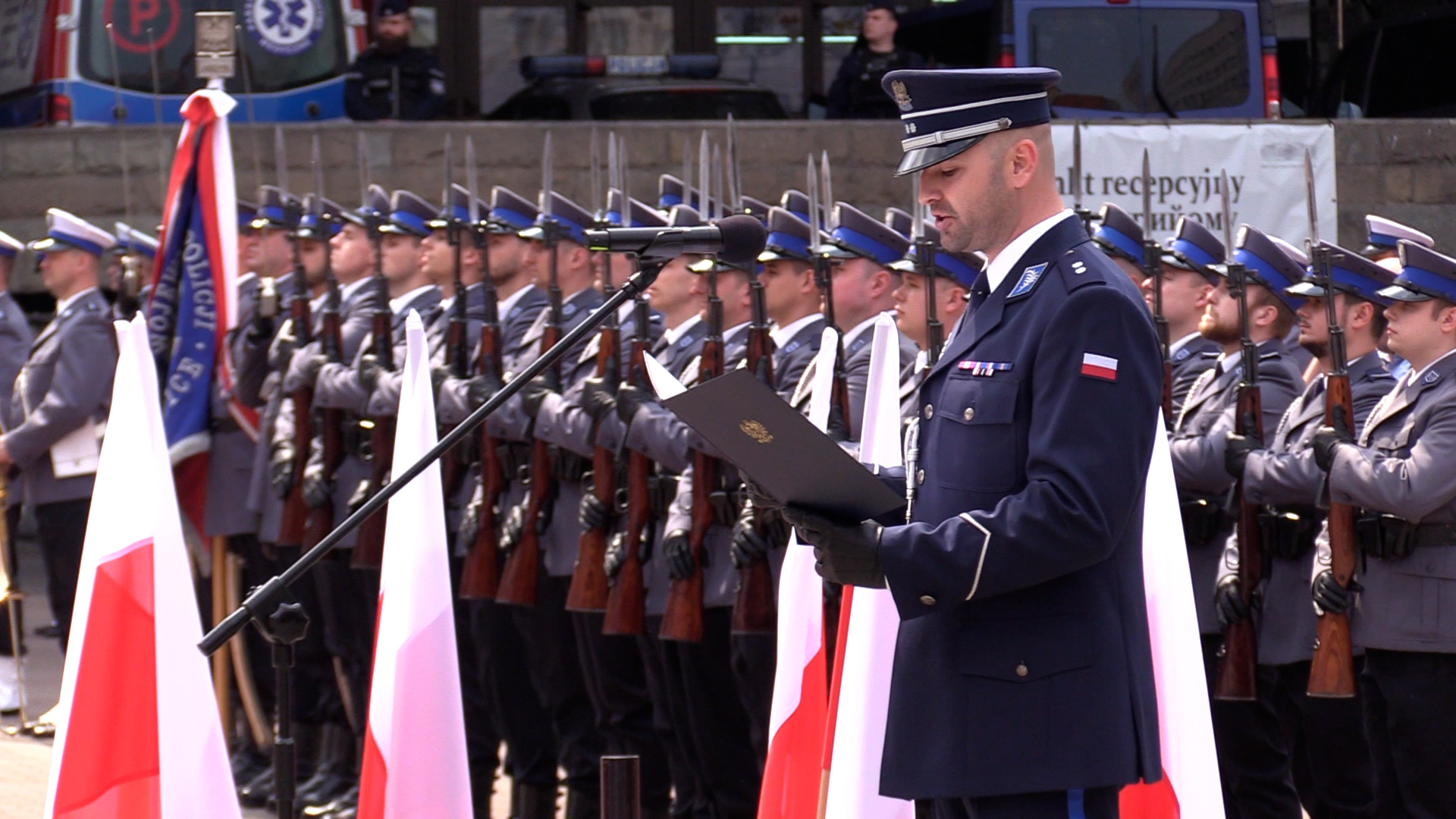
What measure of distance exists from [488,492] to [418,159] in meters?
4.54

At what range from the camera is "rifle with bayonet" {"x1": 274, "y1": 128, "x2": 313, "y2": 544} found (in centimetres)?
746

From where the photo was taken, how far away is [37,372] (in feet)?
28.5

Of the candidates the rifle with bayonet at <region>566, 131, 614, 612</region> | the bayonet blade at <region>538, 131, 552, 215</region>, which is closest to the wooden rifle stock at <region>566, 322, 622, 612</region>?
the rifle with bayonet at <region>566, 131, 614, 612</region>

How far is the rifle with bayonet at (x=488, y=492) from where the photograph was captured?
6805mm

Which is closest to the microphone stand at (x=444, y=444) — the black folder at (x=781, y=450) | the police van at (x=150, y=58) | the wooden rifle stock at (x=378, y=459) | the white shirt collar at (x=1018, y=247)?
the black folder at (x=781, y=450)

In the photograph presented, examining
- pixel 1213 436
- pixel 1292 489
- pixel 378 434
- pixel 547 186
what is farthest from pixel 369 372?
pixel 1292 489

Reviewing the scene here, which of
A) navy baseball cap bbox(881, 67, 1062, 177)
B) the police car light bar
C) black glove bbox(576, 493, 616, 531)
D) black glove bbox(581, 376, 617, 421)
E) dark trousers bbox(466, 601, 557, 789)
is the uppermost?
navy baseball cap bbox(881, 67, 1062, 177)

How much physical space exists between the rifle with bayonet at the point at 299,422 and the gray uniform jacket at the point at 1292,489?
3.29m

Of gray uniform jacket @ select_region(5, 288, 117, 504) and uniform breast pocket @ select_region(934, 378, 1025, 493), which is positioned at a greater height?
uniform breast pocket @ select_region(934, 378, 1025, 493)

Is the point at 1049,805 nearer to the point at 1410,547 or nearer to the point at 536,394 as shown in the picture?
the point at 1410,547

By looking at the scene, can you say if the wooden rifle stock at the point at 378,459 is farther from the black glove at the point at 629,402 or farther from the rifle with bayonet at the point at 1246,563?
the rifle with bayonet at the point at 1246,563

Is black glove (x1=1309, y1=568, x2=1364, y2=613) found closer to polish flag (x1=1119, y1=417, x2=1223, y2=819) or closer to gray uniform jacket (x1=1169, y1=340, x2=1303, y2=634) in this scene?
gray uniform jacket (x1=1169, y1=340, x2=1303, y2=634)

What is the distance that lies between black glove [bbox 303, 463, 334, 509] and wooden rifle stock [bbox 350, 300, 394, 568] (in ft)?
0.50

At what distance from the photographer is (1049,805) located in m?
3.17
